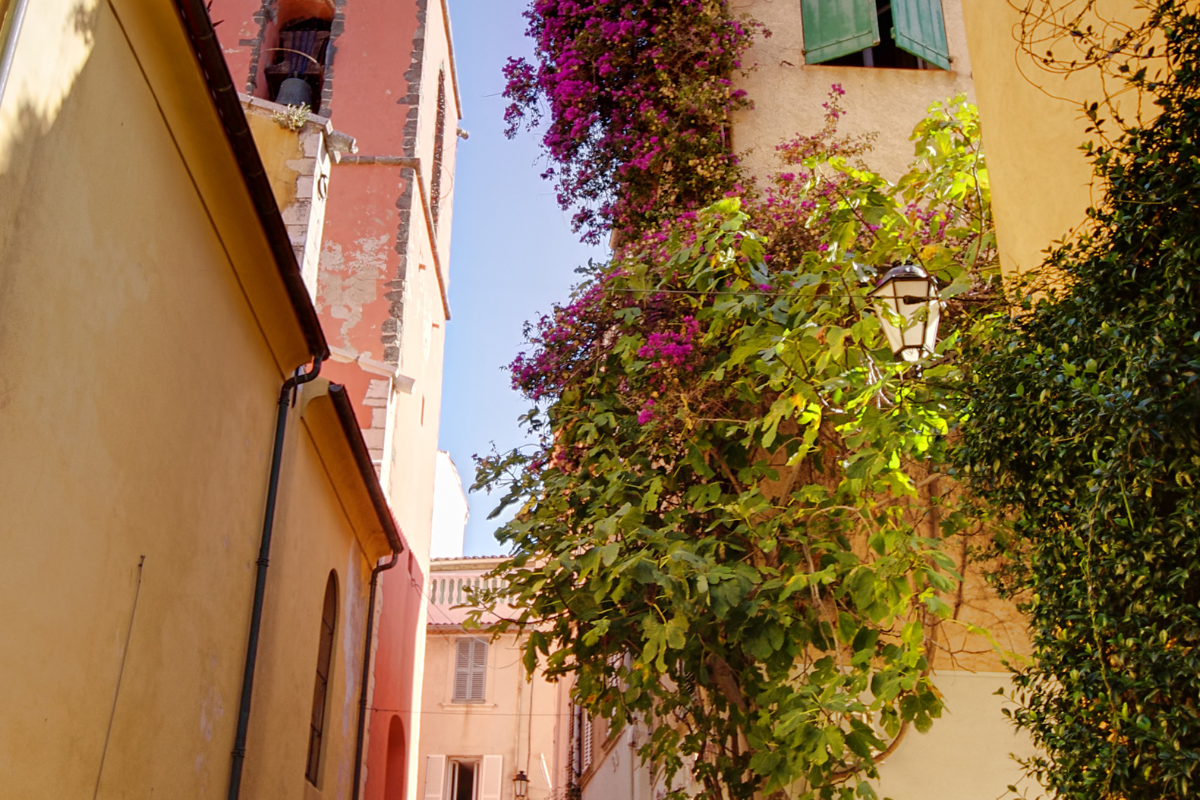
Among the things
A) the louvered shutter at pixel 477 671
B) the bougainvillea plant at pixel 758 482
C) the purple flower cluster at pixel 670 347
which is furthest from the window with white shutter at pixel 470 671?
the purple flower cluster at pixel 670 347

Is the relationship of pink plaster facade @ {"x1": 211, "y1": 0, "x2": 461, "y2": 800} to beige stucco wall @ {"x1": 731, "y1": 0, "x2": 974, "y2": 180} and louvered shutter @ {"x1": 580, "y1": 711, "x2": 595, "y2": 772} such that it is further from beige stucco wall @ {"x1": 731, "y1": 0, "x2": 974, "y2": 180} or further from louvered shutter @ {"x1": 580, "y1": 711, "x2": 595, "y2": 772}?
beige stucco wall @ {"x1": 731, "y1": 0, "x2": 974, "y2": 180}

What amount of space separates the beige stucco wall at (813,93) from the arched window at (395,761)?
336 inches

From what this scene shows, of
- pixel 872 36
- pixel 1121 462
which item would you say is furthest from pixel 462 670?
pixel 1121 462

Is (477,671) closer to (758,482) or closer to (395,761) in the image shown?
(395,761)

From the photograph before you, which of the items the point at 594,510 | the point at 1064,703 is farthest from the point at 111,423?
the point at 1064,703

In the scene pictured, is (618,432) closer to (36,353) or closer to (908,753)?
(908,753)

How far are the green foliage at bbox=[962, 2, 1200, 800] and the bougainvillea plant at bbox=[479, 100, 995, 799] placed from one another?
1.05 meters

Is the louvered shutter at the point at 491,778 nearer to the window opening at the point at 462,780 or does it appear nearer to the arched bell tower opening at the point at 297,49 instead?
the window opening at the point at 462,780

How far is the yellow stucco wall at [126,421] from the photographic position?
13.8 feet

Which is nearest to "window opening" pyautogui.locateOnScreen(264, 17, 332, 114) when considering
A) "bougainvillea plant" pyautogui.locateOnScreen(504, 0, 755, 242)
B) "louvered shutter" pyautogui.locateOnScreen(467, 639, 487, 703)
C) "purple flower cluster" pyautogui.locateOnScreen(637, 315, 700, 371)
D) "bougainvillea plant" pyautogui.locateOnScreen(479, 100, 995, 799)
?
"bougainvillea plant" pyautogui.locateOnScreen(504, 0, 755, 242)

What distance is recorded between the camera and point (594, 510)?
7320 mm

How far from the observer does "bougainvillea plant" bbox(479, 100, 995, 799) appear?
20.1 feet

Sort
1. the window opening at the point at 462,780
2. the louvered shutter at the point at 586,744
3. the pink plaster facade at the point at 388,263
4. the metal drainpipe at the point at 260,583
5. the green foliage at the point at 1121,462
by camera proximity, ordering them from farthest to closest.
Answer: the window opening at the point at 462,780
the louvered shutter at the point at 586,744
the pink plaster facade at the point at 388,263
the metal drainpipe at the point at 260,583
the green foliage at the point at 1121,462

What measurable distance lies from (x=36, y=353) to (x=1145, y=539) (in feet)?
12.4
